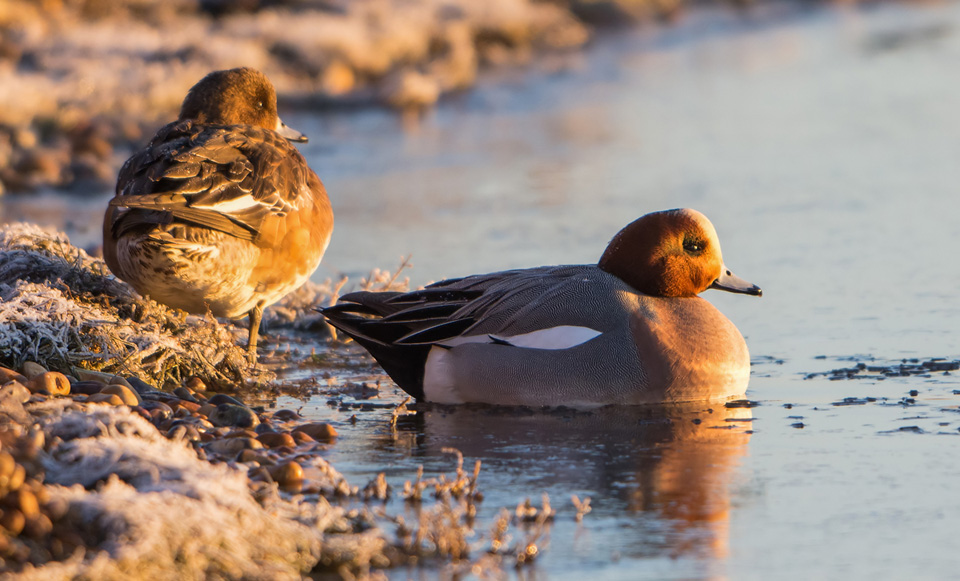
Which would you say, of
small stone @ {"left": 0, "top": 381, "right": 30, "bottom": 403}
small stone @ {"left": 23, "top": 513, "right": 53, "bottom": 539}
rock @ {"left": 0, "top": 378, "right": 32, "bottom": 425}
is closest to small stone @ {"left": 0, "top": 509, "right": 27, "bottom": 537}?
small stone @ {"left": 23, "top": 513, "right": 53, "bottom": 539}

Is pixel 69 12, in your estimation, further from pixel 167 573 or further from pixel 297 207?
pixel 167 573

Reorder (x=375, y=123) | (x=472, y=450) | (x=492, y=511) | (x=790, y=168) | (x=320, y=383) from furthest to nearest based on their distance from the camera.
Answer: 1. (x=375, y=123)
2. (x=790, y=168)
3. (x=320, y=383)
4. (x=472, y=450)
5. (x=492, y=511)

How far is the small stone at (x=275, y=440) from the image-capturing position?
5484mm

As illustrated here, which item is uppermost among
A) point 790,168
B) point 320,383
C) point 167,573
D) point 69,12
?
point 69,12

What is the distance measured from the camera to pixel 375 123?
15.4 meters

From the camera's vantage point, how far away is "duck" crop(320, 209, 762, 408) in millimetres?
6332

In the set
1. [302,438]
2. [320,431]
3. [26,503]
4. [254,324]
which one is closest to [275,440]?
[302,438]

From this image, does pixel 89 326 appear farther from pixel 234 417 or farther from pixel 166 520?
pixel 166 520

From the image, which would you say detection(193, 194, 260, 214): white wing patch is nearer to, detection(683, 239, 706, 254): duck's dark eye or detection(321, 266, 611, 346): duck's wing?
detection(321, 266, 611, 346): duck's wing

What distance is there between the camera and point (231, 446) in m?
5.30

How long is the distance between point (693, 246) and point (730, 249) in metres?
3.01

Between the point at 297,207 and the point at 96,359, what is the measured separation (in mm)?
1433

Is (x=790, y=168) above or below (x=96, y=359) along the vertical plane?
above

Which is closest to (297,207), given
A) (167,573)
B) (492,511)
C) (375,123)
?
(492,511)
